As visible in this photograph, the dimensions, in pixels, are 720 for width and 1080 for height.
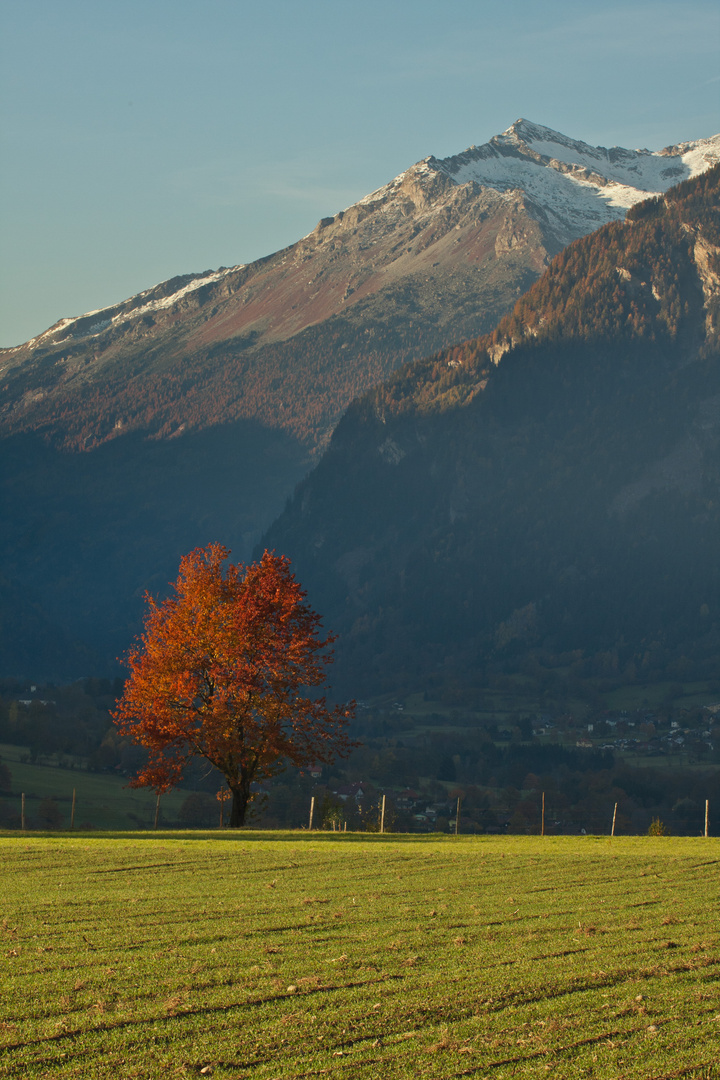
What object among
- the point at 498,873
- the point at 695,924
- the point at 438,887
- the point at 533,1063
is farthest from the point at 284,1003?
the point at 498,873

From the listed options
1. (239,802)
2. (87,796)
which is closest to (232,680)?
(239,802)

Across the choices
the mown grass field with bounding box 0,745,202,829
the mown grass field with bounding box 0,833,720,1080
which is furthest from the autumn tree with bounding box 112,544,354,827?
the mown grass field with bounding box 0,745,202,829

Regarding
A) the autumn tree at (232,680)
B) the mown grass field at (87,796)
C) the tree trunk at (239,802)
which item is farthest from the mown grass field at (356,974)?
the mown grass field at (87,796)

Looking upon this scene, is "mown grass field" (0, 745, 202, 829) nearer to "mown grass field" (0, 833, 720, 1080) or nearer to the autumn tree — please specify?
the autumn tree

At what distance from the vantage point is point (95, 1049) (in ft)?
41.9

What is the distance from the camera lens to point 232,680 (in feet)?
170

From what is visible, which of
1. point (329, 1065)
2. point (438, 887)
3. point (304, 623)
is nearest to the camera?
point (329, 1065)

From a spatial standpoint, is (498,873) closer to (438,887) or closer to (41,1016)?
(438,887)

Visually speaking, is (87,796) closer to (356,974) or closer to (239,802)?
(239,802)

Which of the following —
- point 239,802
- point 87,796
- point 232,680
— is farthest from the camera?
point 87,796

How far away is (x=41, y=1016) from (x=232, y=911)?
8.45 metres

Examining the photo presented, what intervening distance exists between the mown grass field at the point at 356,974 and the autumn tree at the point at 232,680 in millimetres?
21067

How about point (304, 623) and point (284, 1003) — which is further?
point (304, 623)

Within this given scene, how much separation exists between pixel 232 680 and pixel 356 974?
3602cm
